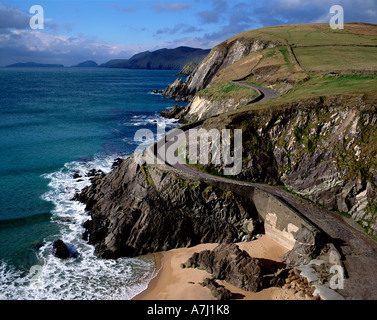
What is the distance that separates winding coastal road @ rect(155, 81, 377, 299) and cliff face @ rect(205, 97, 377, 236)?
3.35ft

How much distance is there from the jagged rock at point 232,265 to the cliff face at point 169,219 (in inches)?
134

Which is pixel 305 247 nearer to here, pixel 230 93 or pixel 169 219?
pixel 169 219

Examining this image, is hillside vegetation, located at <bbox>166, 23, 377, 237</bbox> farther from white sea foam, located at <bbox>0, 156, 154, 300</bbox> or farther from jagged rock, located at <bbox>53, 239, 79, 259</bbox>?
jagged rock, located at <bbox>53, 239, 79, 259</bbox>

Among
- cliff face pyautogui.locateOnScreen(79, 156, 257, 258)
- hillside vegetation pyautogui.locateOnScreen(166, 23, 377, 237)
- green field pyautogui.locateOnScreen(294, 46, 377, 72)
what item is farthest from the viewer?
green field pyautogui.locateOnScreen(294, 46, 377, 72)

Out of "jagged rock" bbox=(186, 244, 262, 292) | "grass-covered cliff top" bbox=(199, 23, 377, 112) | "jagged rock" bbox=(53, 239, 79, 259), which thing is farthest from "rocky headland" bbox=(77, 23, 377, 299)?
"grass-covered cliff top" bbox=(199, 23, 377, 112)

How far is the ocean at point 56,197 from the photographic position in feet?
78.4

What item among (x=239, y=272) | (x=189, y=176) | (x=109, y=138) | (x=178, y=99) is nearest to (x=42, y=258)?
(x=189, y=176)

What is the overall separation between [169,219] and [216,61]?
7678 cm

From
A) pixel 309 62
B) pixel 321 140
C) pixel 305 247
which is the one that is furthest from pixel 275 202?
pixel 309 62

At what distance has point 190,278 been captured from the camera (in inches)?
924

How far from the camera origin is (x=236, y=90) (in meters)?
59.0

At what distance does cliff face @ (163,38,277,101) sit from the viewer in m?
86.8

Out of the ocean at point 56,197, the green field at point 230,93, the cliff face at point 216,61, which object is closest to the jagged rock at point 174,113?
the ocean at point 56,197

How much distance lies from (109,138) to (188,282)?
43.4m
